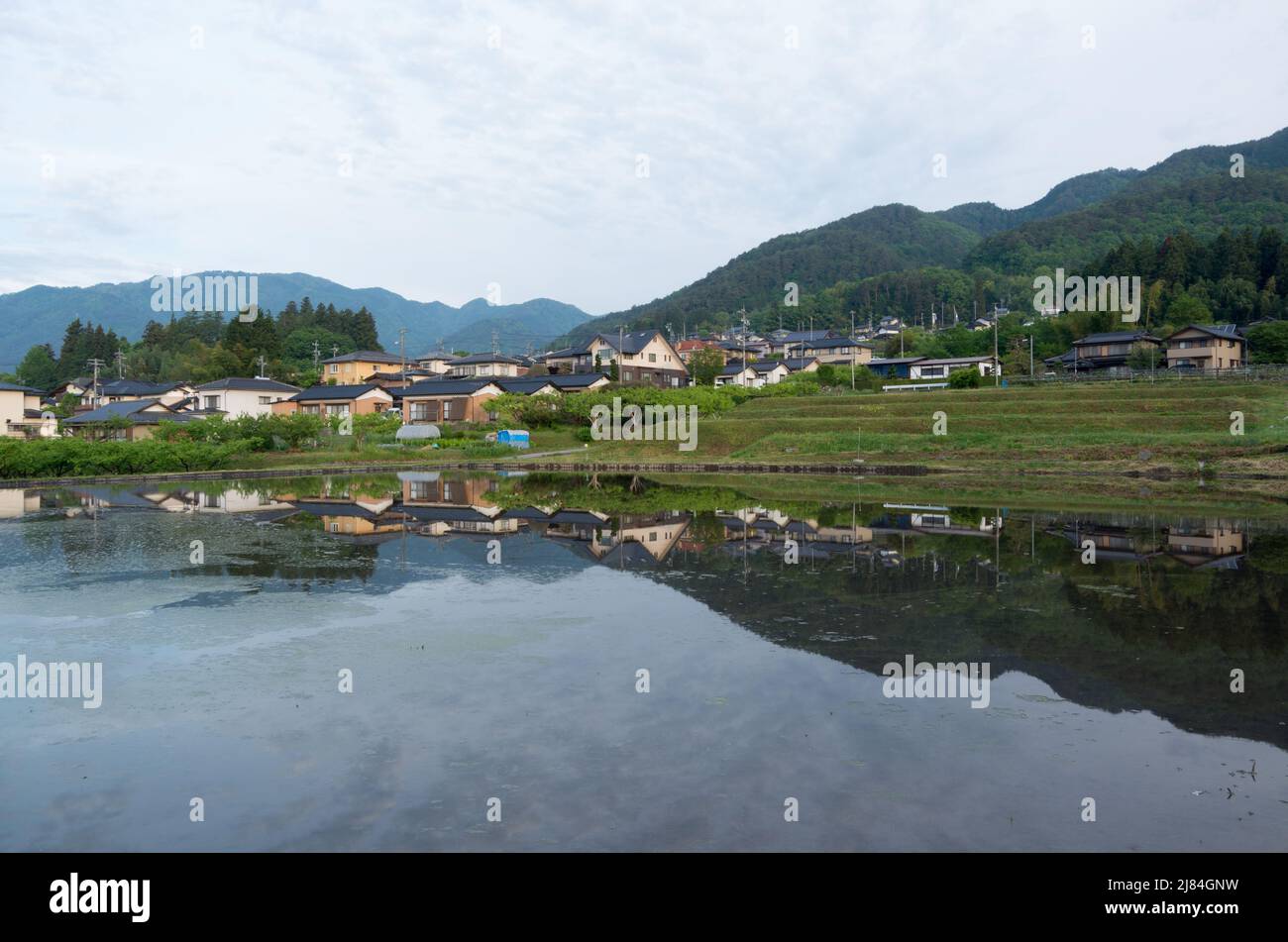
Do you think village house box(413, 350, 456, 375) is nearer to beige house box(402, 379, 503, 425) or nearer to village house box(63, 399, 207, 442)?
beige house box(402, 379, 503, 425)

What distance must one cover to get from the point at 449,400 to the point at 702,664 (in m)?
53.3

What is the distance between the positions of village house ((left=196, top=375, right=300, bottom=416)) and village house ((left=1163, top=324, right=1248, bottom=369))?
207ft

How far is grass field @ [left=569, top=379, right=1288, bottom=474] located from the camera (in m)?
29.9

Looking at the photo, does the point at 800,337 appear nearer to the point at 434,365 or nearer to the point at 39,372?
the point at 434,365

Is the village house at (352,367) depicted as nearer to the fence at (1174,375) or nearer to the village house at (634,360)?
the village house at (634,360)

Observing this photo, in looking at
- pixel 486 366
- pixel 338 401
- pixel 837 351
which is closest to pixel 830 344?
pixel 837 351

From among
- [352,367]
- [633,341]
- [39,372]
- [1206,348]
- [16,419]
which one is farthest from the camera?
[39,372]

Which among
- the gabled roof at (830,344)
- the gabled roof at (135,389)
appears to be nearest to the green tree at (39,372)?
the gabled roof at (135,389)

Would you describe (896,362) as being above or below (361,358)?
below

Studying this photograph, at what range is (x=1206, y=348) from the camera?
2142 inches

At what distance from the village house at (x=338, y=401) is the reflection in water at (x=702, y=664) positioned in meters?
42.8

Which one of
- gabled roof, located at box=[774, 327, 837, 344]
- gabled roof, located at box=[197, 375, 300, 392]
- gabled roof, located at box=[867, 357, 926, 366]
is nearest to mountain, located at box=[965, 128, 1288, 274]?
gabled roof, located at box=[774, 327, 837, 344]

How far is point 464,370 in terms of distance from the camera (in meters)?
77.9

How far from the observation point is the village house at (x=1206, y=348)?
→ 177 feet
